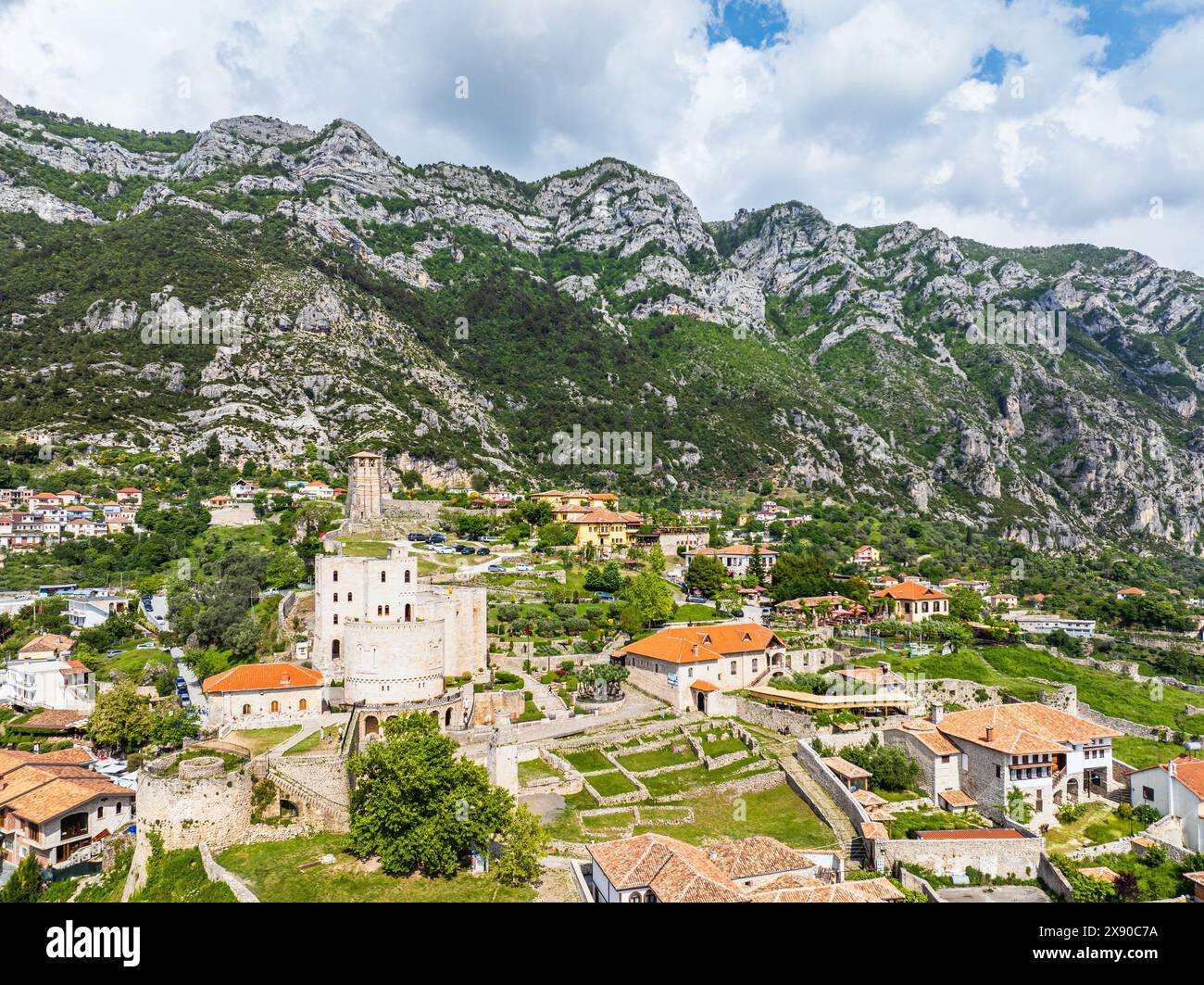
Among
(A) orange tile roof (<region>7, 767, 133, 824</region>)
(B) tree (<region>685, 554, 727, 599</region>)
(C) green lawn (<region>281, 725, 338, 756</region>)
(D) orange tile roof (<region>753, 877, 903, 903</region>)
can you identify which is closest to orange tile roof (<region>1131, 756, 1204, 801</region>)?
(D) orange tile roof (<region>753, 877, 903, 903</region>)

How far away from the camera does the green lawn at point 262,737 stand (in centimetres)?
3052

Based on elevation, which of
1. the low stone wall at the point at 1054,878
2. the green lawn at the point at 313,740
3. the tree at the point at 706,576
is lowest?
the low stone wall at the point at 1054,878

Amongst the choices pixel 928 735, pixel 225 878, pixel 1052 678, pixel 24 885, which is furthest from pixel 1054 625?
pixel 24 885

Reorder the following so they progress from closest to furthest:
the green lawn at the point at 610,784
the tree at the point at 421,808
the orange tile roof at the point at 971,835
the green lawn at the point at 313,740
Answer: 1. the tree at the point at 421,808
2. the orange tile roof at the point at 971,835
3. the green lawn at the point at 313,740
4. the green lawn at the point at 610,784

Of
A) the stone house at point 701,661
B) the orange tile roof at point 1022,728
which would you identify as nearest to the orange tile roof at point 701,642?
the stone house at point 701,661

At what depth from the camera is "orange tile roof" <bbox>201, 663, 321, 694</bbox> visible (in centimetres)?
3425

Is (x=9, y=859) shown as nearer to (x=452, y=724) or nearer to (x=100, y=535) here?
(x=452, y=724)

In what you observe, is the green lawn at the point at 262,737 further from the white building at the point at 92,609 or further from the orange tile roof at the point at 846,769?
the white building at the point at 92,609

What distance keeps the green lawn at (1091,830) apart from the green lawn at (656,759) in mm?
15053

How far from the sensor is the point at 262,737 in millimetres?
32094

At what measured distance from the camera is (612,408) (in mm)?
147375

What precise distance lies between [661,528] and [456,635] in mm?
44939

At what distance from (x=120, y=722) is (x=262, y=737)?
11609mm
